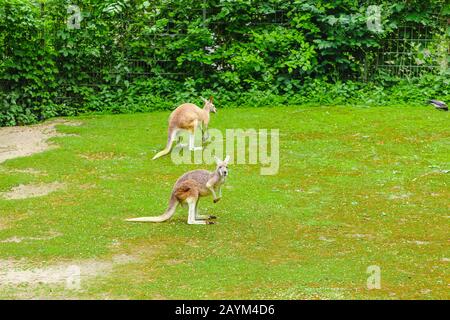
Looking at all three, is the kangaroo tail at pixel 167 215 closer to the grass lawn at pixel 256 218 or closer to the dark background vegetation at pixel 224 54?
the grass lawn at pixel 256 218

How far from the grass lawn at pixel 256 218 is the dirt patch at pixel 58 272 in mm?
34

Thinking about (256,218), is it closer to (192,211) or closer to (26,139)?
(192,211)

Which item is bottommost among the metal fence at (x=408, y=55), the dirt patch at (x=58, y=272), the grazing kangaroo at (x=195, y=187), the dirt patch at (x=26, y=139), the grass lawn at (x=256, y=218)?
the dirt patch at (x=58, y=272)

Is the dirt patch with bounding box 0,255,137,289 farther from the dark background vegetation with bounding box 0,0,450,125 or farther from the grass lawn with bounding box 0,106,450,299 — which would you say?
the dark background vegetation with bounding box 0,0,450,125

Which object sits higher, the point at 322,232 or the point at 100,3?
the point at 100,3

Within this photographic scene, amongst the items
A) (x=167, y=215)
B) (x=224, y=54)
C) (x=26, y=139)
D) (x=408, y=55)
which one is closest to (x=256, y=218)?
(x=167, y=215)

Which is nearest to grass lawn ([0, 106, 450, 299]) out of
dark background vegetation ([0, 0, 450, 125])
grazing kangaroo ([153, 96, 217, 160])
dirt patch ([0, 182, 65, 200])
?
dirt patch ([0, 182, 65, 200])

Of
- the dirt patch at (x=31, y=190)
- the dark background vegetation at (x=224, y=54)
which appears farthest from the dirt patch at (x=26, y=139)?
the dirt patch at (x=31, y=190)

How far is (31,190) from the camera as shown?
949 centimetres

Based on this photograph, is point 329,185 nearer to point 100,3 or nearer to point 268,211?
point 268,211

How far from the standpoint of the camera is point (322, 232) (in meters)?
7.91

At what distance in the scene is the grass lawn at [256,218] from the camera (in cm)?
648

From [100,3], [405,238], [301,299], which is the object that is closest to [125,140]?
[100,3]

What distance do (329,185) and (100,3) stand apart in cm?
689
